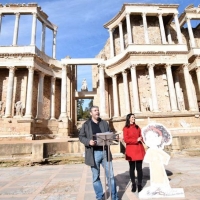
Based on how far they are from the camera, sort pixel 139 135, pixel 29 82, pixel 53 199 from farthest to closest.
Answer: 1. pixel 29 82
2. pixel 139 135
3. pixel 53 199

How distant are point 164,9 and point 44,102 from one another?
2069cm

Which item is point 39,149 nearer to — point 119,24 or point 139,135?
point 139,135

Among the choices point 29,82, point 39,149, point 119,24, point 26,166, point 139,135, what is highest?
point 119,24

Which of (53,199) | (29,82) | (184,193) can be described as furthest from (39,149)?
(29,82)

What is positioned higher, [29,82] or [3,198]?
[29,82]

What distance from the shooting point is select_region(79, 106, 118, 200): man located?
10.1ft

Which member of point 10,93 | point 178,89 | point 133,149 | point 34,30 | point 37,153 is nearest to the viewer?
point 133,149

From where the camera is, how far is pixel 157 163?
360cm

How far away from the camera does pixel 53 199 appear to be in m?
3.36

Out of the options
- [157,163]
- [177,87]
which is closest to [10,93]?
[157,163]

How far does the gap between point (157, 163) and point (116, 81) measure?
19.0 meters

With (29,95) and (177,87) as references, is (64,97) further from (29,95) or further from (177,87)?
(177,87)

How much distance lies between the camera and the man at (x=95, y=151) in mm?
3090

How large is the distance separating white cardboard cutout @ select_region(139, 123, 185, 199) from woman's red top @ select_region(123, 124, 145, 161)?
14 centimetres
